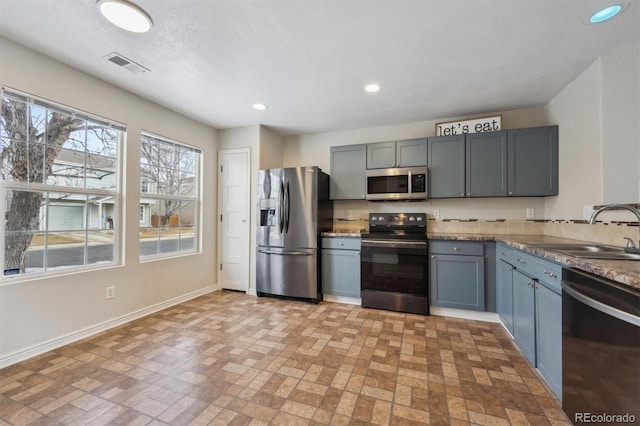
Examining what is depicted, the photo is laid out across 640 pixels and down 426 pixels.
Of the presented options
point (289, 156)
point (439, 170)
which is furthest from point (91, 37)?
point (439, 170)

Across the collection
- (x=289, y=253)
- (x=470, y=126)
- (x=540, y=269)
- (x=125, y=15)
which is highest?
(x=125, y=15)

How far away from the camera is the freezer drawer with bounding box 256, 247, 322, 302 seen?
350cm

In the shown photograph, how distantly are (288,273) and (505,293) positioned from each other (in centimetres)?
246

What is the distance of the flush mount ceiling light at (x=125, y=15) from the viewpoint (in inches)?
64.1

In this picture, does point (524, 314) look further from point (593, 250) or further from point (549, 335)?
point (593, 250)

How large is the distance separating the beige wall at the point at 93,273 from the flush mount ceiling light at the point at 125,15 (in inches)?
40.9

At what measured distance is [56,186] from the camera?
2322mm

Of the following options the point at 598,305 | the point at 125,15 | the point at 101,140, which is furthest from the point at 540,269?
the point at 101,140

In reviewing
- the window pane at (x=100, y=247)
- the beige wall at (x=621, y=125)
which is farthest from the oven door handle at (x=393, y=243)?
the window pane at (x=100, y=247)

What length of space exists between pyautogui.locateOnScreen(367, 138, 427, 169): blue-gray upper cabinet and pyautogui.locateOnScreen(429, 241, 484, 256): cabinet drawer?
41.1 inches

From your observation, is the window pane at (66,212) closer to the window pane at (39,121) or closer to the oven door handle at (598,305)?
the window pane at (39,121)

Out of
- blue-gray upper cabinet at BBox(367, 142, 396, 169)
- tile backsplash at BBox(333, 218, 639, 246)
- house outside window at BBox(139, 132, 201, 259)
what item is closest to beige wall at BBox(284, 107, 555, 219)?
tile backsplash at BBox(333, 218, 639, 246)
